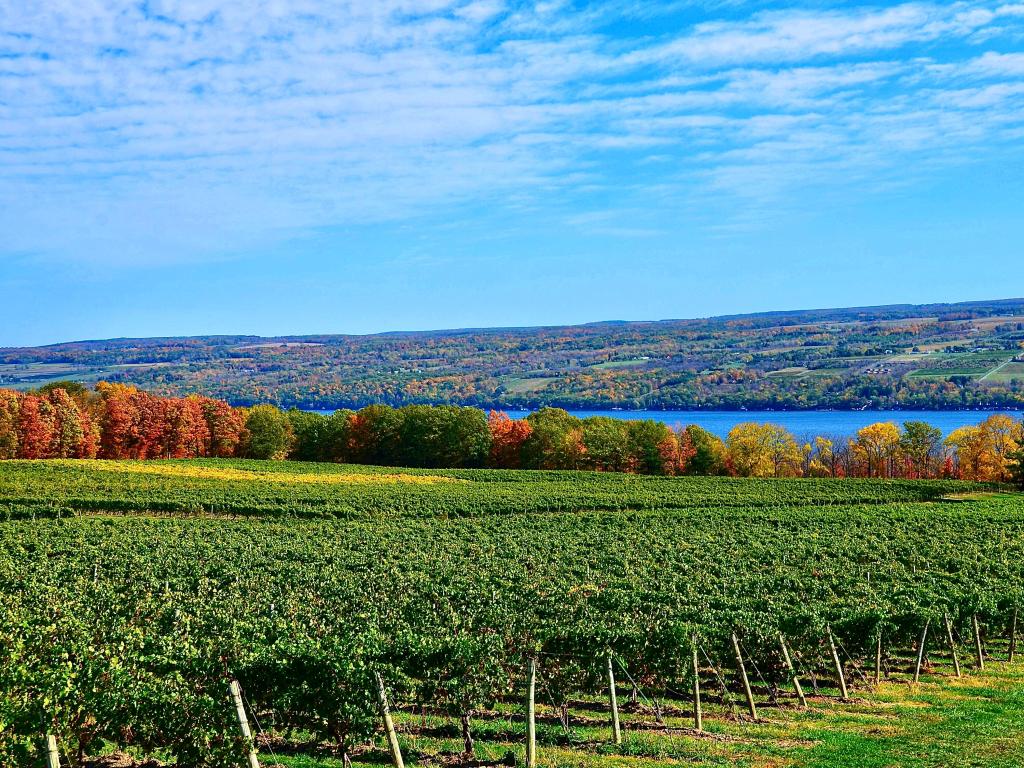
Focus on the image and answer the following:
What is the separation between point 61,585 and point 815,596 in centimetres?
2236

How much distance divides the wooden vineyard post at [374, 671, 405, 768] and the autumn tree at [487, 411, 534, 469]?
3183 inches

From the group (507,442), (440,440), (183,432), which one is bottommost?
(507,442)

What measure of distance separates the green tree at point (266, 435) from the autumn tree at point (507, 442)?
23101 millimetres

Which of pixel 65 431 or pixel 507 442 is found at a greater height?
pixel 65 431

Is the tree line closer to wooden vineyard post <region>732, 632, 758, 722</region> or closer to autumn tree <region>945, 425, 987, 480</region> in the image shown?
autumn tree <region>945, 425, 987, 480</region>

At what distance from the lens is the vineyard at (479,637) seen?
1468 centimetres

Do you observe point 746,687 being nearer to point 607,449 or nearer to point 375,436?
point 607,449

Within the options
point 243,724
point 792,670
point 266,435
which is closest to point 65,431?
point 266,435

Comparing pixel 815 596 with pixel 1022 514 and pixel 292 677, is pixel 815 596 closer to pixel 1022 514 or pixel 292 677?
pixel 292 677

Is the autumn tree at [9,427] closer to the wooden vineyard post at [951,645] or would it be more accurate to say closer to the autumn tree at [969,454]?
the wooden vineyard post at [951,645]

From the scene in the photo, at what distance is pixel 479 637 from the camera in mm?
17953

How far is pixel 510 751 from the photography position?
14945mm

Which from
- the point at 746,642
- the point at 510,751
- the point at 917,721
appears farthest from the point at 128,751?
the point at 917,721

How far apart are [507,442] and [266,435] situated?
26803 millimetres
